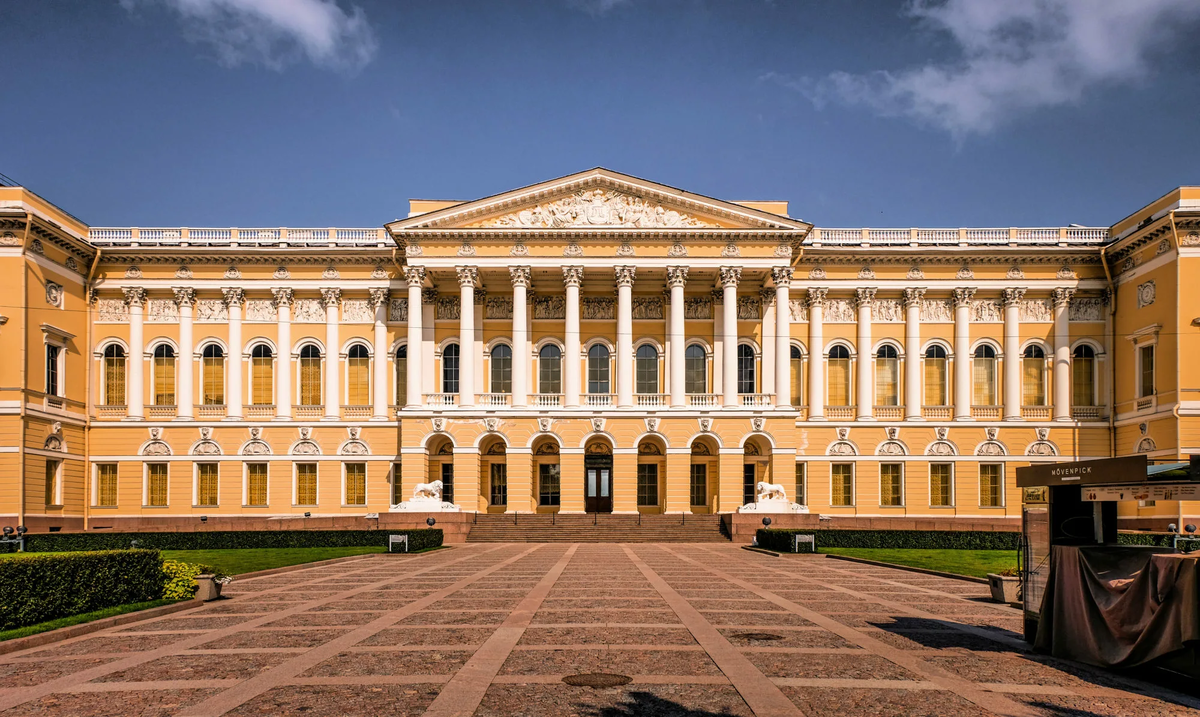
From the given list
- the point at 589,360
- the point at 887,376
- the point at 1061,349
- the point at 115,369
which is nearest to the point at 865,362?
the point at 887,376

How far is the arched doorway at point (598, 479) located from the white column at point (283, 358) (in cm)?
1614

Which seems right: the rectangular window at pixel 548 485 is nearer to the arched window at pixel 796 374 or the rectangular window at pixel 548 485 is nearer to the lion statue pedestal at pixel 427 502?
the lion statue pedestal at pixel 427 502

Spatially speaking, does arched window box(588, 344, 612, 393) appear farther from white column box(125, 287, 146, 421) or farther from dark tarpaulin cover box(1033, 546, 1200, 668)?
dark tarpaulin cover box(1033, 546, 1200, 668)

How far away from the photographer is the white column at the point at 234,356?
5119 centimetres

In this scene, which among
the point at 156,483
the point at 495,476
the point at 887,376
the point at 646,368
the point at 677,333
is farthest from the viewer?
the point at 887,376

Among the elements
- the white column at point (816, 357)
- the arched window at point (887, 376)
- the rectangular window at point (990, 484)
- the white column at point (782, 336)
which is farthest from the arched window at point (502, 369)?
the rectangular window at point (990, 484)

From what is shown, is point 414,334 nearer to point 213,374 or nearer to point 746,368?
point 213,374

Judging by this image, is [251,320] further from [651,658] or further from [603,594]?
[651,658]

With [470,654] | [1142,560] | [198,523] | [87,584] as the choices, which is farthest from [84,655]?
[198,523]

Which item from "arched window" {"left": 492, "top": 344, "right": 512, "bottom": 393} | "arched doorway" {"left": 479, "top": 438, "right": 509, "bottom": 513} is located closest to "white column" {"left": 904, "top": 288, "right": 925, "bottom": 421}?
"arched window" {"left": 492, "top": 344, "right": 512, "bottom": 393}

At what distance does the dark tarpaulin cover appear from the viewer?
36.7ft

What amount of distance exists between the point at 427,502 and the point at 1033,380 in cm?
3249

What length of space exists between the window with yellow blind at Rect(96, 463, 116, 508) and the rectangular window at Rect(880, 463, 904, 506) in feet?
131

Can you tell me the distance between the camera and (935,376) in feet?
172
